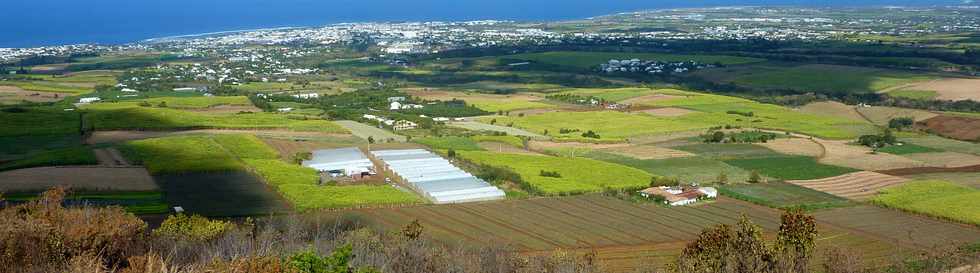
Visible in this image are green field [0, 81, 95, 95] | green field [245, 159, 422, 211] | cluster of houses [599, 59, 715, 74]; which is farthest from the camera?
cluster of houses [599, 59, 715, 74]

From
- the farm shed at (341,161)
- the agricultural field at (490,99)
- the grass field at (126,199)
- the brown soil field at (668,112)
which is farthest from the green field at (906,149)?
the grass field at (126,199)

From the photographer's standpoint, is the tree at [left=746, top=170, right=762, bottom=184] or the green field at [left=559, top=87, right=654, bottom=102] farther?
the green field at [left=559, top=87, right=654, bottom=102]

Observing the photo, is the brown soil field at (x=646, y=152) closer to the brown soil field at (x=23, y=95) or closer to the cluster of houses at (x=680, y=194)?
the cluster of houses at (x=680, y=194)

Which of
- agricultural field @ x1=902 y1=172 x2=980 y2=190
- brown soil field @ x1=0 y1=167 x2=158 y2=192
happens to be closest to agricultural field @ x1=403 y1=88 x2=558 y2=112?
agricultural field @ x1=902 y1=172 x2=980 y2=190

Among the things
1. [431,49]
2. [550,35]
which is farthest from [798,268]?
[550,35]

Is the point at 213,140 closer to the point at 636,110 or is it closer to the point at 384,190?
the point at 384,190

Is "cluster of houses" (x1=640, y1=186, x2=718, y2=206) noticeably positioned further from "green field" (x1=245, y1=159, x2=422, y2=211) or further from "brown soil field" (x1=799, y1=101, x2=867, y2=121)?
"brown soil field" (x1=799, y1=101, x2=867, y2=121)
